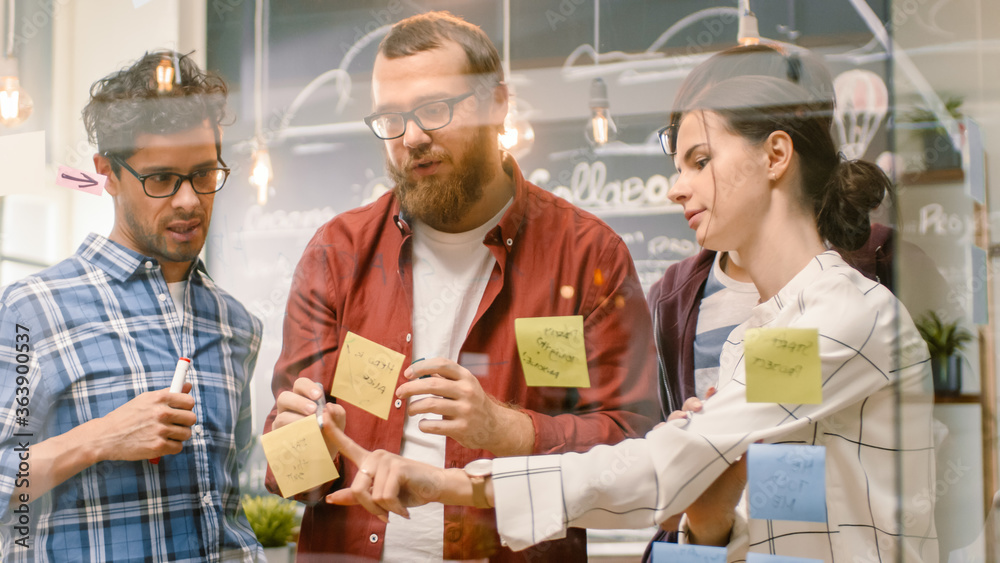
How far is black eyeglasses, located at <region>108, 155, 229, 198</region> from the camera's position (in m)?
1.42

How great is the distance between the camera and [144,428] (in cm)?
132

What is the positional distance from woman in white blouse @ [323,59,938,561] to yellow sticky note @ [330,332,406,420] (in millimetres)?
128

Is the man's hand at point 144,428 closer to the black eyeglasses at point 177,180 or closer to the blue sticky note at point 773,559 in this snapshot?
the black eyeglasses at point 177,180

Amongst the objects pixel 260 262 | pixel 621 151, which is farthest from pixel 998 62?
pixel 260 262

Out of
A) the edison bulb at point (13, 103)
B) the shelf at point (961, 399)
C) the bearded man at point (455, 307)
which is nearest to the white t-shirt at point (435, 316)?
the bearded man at point (455, 307)

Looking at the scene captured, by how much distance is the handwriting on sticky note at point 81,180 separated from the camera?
147 centimetres

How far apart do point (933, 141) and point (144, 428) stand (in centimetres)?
153

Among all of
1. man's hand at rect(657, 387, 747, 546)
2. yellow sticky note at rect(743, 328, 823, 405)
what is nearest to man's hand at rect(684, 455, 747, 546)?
man's hand at rect(657, 387, 747, 546)

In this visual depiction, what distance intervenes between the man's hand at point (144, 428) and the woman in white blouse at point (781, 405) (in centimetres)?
40

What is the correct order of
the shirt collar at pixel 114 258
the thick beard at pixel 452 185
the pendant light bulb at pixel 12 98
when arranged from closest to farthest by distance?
the thick beard at pixel 452 185
the shirt collar at pixel 114 258
the pendant light bulb at pixel 12 98

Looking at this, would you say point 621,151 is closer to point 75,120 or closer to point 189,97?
point 189,97

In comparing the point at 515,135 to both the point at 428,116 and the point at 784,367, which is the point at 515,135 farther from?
the point at 784,367

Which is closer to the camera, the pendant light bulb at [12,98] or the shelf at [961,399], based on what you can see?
the shelf at [961,399]

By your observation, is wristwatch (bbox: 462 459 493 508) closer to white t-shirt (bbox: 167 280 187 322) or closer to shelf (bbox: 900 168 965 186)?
white t-shirt (bbox: 167 280 187 322)
